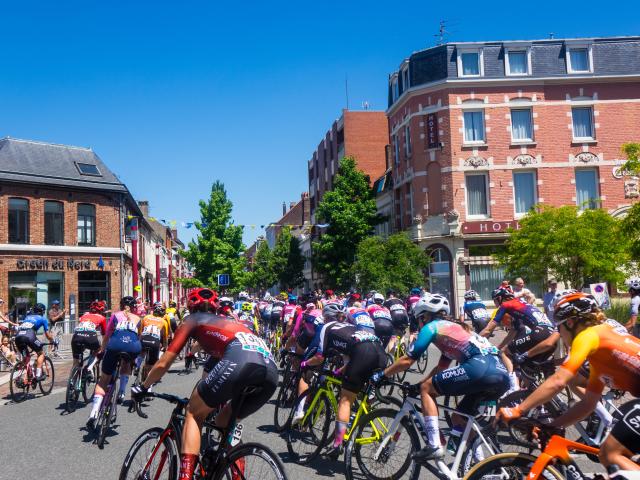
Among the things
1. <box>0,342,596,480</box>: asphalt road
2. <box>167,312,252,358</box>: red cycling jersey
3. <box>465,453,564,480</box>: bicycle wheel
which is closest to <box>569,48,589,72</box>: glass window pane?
<box>0,342,596,480</box>: asphalt road

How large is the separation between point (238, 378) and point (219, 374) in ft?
0.49

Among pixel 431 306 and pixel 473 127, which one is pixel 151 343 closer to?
pixel 431 306

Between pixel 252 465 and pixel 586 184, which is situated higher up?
pixel 586 184

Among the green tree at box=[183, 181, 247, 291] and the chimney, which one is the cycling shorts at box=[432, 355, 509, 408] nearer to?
the green tree at box=[183, 181, 247, 291]

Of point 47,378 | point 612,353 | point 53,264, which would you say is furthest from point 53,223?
point 612,353

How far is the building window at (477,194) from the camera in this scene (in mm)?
31097

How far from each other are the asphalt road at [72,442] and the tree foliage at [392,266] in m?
17.9

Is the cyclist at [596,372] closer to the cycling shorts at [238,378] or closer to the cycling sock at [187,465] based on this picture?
the cycling shorts at [238,378]

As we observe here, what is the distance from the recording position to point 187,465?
15.3 feet

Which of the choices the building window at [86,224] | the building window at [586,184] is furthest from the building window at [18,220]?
the building window at [586,184]

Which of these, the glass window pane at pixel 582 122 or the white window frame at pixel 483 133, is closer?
the white window frame at pixel 483 133

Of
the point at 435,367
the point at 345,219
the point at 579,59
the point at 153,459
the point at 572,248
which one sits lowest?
the point at 153,459

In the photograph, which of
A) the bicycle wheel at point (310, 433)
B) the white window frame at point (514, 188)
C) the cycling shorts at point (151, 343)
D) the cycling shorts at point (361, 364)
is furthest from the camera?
the white window frame at point (514, 188)

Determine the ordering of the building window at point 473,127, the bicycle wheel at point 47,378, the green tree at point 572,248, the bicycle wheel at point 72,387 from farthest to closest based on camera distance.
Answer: the building window at point 473,127
the green tree at point 572,248
the bicycle wheel at point 47,378
the bicycle wheel at point 72,387
